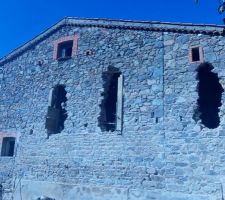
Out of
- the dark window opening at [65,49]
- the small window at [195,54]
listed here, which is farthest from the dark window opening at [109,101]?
the small window at [195,54]

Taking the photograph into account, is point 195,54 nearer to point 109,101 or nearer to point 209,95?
point 209,95

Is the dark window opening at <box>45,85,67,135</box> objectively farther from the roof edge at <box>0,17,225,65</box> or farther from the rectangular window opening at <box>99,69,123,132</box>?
the roof edge at <box>0,17,225,65</box>

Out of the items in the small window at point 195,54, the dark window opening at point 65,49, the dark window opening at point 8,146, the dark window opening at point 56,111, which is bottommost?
the dark window opening at point 8,146

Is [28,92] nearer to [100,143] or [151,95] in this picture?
[100,143]

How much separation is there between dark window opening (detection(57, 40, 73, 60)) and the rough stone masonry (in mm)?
45

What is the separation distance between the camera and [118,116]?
10109 mm

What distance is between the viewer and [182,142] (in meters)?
8.89

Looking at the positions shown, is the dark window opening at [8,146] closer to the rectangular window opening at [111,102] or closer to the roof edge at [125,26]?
the roof edge at [125,26]

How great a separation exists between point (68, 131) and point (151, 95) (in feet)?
11.4

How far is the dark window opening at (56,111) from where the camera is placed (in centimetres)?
1162

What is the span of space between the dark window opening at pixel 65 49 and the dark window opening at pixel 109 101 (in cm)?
250

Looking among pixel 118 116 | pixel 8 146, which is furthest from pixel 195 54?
pixel 8 146

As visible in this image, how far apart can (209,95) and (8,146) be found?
8.55m

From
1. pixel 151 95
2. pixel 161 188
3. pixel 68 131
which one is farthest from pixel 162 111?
pixel 68 131
